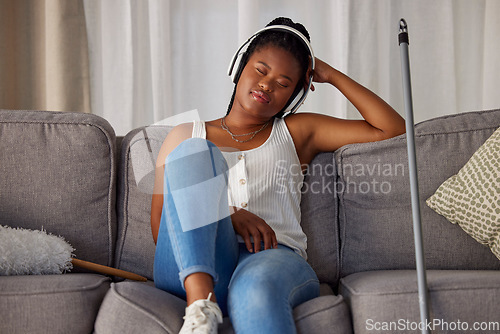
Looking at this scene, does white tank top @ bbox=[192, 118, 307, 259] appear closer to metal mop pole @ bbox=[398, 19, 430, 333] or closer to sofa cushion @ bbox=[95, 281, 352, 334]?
sofa cushion @ bbox=[95, 281, 352, 334]

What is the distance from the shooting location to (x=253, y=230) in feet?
4.88

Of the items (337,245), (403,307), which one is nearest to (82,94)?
(337,245)

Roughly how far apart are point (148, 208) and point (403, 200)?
86 cm

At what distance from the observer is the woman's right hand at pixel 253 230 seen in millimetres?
1467

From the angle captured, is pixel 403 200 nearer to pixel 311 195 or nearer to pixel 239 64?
pixel 311 195

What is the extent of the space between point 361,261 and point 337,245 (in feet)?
0.33

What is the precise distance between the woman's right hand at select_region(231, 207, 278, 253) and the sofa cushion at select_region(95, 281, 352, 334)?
23 cm

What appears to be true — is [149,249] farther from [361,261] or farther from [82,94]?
[82,94]

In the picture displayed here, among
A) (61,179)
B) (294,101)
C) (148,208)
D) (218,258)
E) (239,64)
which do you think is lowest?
(218,258)

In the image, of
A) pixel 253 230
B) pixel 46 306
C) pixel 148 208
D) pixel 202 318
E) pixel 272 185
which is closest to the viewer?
pixel 202 318

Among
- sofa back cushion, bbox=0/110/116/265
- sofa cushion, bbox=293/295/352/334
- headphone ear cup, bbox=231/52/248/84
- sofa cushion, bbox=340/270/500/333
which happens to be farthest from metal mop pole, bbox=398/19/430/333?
sofa back cushion, bbox=0/110/116/265

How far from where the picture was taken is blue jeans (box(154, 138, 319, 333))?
3.84 ft

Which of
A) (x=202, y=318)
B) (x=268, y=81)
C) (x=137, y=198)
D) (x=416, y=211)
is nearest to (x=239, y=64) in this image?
(x=268, y=81)

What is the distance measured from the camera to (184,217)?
1271mm
